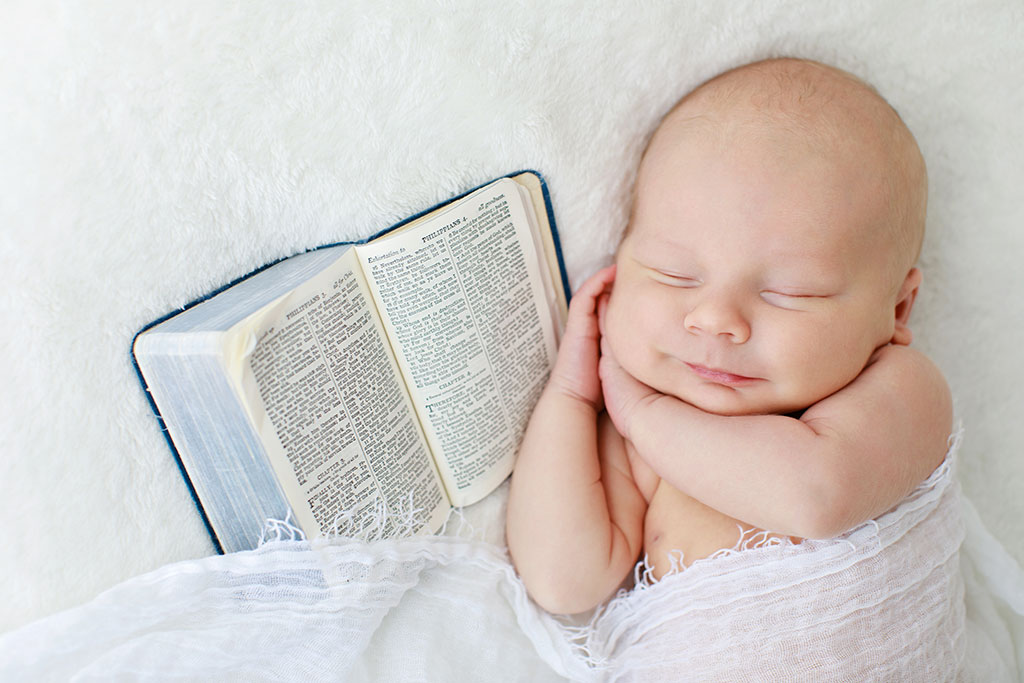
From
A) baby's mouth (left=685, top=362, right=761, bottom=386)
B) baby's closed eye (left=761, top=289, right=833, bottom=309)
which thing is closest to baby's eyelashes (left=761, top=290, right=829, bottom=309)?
baby's closed eye (left=761, top=289, right=833, bottom=309)

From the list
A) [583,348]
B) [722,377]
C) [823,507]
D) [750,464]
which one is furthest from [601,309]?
[823,507]

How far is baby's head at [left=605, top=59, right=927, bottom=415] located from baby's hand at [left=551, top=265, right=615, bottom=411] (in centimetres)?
7

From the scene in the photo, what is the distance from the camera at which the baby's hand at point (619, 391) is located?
3.82 ft

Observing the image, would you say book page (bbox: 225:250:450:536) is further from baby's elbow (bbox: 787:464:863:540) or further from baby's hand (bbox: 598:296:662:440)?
baby's elbow (bbox: 787:464:863:540)

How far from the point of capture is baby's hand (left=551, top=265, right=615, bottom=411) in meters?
1.21

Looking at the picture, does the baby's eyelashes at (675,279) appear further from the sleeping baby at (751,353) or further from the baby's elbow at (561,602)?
the baby's elbow at (561,602)

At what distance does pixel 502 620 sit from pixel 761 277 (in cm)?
65

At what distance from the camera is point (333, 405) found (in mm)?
984

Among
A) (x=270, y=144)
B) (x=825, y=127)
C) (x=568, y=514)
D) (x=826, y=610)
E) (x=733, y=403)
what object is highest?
(x=270, y=144)

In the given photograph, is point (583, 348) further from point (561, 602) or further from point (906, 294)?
point (906, 294)

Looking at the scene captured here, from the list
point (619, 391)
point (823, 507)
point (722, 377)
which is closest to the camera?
point (823, 507)

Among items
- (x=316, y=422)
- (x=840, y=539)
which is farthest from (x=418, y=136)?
(x=840, y=539)

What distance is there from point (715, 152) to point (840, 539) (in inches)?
23.0

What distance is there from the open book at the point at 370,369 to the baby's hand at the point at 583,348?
1.7 inches
